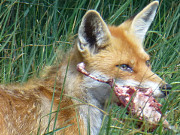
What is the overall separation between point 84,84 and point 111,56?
17.3 inches

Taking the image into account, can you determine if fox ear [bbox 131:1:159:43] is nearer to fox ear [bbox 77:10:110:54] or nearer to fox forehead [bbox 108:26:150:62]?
fox forehead [bbox 108:26:150:62]

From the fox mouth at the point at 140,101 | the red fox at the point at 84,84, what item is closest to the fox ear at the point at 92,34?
the red fox at the point at 84,84

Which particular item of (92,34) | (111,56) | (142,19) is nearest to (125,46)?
(111,56)

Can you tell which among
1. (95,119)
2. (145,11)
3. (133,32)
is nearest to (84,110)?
(95,119)

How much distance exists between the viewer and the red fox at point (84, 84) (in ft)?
10.3

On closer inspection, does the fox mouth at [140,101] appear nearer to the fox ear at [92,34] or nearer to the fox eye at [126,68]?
the fox eye at [126,68]

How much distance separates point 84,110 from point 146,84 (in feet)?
2.32

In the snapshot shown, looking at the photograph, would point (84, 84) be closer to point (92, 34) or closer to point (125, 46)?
point (92, 34)

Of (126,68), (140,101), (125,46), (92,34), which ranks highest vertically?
(92,34)

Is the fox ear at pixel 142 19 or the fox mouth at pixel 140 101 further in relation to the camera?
the fox ear at pixel 142 19

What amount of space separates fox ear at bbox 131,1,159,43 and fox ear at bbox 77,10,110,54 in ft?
2.13

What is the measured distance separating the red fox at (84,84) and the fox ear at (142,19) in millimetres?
366

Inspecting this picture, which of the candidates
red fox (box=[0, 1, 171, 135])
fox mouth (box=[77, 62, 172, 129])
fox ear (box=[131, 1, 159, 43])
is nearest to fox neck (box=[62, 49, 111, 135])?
red fox (box=[0, 1, 171, 135])

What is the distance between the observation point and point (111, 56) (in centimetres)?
352
